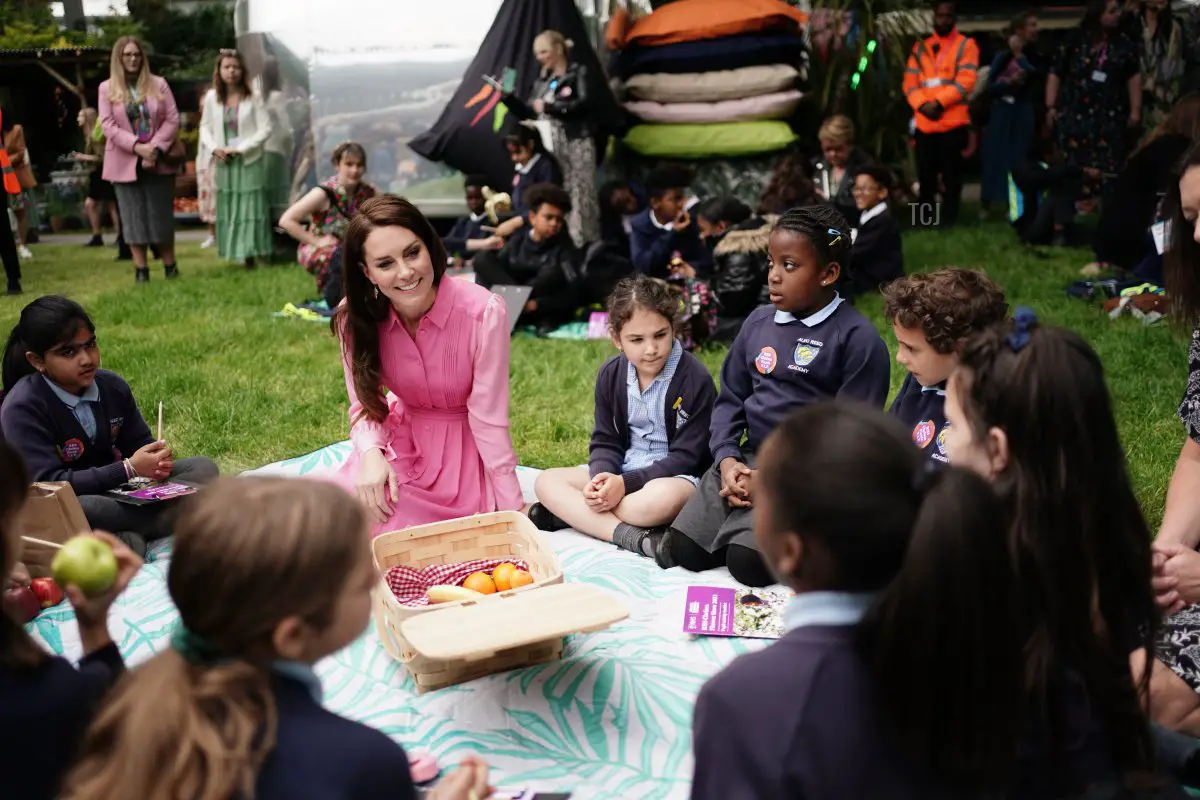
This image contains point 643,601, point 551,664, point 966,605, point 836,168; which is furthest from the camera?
point 836,168

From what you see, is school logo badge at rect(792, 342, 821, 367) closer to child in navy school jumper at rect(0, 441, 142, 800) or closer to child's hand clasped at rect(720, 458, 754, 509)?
child's hand clasped at rect(720, 458, 754, 509)

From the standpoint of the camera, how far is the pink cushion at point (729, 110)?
8.37m

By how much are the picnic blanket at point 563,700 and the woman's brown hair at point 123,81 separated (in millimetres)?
6137

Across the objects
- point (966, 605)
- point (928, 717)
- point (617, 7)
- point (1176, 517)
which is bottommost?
point (1176, 517)

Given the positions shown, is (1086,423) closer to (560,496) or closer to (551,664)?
(551,664)

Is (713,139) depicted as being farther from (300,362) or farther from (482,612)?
(482,612)

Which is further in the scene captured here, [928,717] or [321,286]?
[321,286]

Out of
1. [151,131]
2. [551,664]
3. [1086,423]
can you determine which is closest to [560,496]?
[551,664]

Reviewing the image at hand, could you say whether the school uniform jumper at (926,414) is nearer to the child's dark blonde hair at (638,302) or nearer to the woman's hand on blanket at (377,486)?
the child's dark blonde hair at (638,302)

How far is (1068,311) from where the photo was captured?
632 cm

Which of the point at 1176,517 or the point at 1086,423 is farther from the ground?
the point at 1086,423

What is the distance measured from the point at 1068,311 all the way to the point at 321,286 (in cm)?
474

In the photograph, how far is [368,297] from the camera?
3305 mm

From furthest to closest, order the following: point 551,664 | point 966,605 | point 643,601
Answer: point 643,601 → point 551,664 → point 966,605
